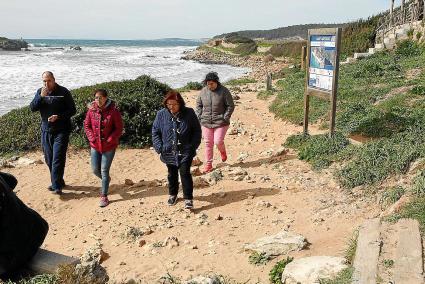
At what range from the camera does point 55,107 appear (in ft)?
22.2

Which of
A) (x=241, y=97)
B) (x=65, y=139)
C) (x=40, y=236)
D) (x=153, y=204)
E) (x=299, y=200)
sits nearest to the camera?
(x=40, y=236)

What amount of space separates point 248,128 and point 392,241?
7025mm

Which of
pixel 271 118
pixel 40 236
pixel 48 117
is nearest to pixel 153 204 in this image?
pixel 48 117

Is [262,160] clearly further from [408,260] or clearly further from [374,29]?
[374,29]

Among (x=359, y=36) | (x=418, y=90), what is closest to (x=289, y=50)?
(x=359, y=36)

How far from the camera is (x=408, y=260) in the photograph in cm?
348

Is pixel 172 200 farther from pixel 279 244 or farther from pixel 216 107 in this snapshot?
pixel 279 244

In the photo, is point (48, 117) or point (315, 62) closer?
point (48, 117)

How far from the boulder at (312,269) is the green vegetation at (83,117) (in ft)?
21.4

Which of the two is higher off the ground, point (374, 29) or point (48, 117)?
point (374, 29)

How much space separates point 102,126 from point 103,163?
57cm

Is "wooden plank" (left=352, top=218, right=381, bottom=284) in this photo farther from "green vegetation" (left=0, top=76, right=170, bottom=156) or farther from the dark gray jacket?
"green vegetation" (left=0, top=76, right=170, bottom=156)

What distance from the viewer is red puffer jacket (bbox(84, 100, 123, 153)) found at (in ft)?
21.1

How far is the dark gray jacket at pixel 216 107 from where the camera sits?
7363 mm
